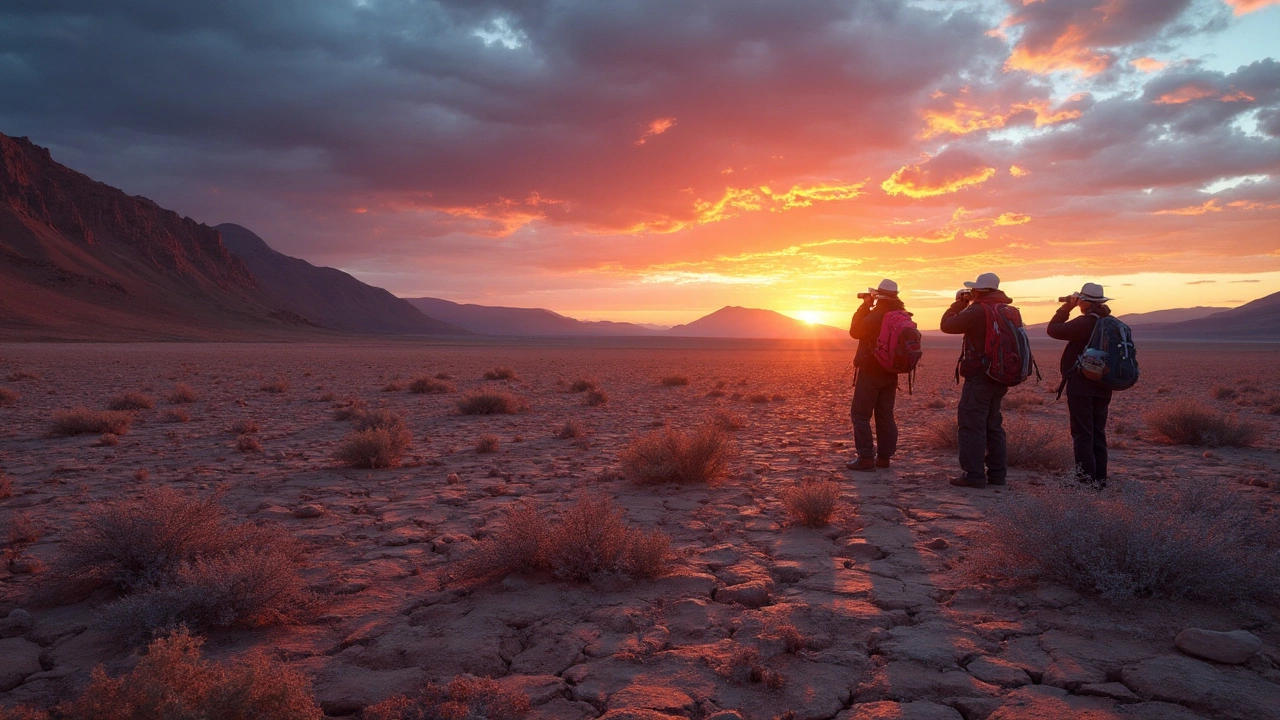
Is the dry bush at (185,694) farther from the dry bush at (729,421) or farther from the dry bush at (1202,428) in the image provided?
the dry bush at (1202,428)

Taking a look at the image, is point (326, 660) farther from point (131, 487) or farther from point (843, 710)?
point (131, 487)

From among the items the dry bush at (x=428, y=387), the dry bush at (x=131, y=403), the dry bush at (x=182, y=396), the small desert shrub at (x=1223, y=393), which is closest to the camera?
the dry bush at (x=131, y=403)

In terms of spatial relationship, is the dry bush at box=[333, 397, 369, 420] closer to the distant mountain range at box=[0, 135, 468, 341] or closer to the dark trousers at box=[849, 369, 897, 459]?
the dark trousers at box=[849, 369, 897, 459]

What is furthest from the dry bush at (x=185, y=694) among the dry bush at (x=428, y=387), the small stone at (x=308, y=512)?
the dry bush at (x=428, y=387)

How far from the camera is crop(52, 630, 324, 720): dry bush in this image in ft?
7.22

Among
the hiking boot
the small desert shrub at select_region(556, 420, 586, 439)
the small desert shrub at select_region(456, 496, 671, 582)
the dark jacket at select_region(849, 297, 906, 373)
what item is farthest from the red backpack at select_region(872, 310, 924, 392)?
the small desert shrub at select_region(556, 420, 586, 439)

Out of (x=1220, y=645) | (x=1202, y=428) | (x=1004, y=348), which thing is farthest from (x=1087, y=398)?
(x=1202, y=428)

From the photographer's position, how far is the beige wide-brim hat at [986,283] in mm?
6438

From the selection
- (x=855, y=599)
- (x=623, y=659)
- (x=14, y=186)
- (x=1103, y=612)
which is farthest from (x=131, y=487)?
(x=14, y=186)

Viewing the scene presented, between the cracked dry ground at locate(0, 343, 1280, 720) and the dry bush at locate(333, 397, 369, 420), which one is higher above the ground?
the dry bush at locate(333, 397, 369, 420)

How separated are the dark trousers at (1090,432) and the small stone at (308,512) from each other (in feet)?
21.9

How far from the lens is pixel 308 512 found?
228 inches

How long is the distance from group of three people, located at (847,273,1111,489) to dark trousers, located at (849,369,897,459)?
0.4 inches

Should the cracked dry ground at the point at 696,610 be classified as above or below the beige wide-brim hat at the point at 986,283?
below
